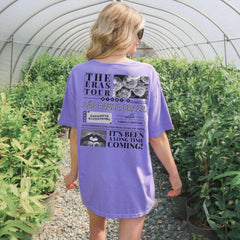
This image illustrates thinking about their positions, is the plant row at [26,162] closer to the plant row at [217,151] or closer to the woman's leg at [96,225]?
the woman's leg at [96,225]

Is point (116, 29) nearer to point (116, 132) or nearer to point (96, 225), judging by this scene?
point (116, 132)

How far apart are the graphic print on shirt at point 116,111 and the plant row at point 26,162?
0.51 meters

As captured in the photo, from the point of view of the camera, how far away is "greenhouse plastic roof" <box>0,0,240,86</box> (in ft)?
26.5

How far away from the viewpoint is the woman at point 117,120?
154cm

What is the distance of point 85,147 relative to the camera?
62.1 inches

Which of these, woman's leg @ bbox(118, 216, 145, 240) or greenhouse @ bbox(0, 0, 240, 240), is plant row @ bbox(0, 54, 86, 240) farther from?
woman's leg @ bbox(118, 216, 145, 240)

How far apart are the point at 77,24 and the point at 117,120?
1278 cm

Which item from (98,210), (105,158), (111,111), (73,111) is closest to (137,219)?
(98,210)

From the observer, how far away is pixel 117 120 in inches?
60.7

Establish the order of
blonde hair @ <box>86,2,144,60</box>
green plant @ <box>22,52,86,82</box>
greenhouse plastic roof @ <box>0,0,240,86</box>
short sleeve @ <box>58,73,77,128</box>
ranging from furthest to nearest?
green plant @ <box>22,52,86,82</box> → greenhouse plastic roof @ <box>0,0,240,86</box> → short sleeve @ <box>58,73,77,128</box> → blonde hair @ <box>86,2,144,60</box>

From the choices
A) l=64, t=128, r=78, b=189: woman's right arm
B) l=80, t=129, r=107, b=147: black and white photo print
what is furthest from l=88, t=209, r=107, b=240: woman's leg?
l=80, t=129, r=107, b=147: black and white photo print

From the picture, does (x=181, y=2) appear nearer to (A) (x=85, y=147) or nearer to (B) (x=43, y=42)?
(B) (x=43, y=42)

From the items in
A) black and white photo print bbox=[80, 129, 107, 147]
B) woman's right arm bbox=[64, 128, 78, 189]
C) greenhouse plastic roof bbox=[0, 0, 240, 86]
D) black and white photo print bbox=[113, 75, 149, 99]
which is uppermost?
greenhouse plastic roof bbox=[0, 0, 240, 86]

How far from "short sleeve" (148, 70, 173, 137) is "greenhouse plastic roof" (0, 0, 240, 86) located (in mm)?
5780
